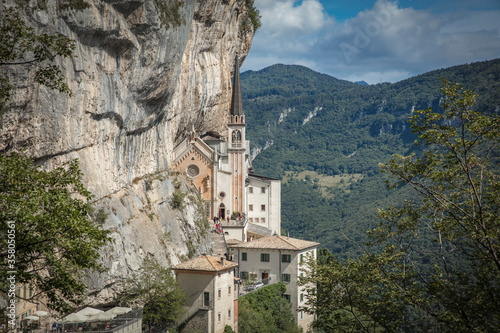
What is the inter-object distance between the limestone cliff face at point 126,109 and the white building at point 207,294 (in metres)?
2.34

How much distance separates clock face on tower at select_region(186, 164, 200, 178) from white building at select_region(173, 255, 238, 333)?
2068cm

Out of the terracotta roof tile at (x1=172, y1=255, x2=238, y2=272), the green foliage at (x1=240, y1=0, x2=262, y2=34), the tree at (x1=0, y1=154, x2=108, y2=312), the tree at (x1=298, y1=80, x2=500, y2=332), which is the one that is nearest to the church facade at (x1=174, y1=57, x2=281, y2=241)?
the green foliage at (x1=240, y1=0, x2=262, y2=34)

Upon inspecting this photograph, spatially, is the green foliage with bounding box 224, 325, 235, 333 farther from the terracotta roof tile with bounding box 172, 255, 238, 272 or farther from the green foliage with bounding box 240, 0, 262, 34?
the green foliage with bounding box 240, 0, 262, 34

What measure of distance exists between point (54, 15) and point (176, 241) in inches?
918

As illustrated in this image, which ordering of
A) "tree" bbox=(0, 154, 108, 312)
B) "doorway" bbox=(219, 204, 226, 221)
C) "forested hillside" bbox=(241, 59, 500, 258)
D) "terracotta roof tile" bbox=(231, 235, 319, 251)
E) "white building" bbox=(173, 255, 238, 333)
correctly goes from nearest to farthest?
"tree" bbox=(0, 154, 108, 312) → "white building" bbox=(173, 255, 238, 333) → "terracotta roof tile" bbox=(231, 235, 319, 251) → "doorway" bbox=(219, 204, 226, 221) → "forested hillside" bbox=(241, 59, 500, 258)

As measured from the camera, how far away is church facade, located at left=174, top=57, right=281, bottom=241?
64.4 m

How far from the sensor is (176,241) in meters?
48.8

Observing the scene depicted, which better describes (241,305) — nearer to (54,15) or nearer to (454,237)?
(54,15)

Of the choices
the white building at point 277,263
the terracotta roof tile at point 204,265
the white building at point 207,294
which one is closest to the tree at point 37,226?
the white building at point 207,294

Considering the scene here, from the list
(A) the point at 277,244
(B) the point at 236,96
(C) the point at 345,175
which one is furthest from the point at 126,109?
(C) the point at 345,175

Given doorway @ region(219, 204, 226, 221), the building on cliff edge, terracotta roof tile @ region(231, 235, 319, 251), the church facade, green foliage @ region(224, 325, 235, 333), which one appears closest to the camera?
green foliage @ region(224, 325, 235, 333)

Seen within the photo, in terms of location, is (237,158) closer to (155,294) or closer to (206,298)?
(206,298)

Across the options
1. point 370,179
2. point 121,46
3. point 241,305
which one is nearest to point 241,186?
point 241,305

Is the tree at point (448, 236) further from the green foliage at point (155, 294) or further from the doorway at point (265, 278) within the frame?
the doorway at point (265, 278)
